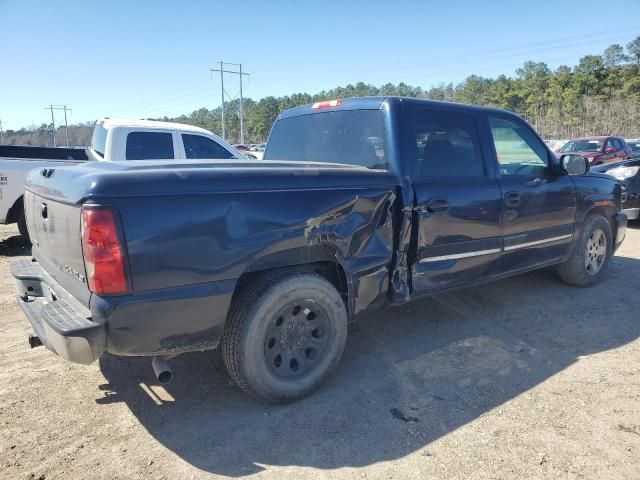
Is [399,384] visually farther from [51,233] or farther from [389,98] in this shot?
[51,233]

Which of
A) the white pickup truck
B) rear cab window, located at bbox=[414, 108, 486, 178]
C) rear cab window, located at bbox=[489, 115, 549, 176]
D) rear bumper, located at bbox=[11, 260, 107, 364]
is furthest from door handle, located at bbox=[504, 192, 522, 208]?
the white pickup truck

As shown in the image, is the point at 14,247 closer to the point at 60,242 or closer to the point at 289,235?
the point at 60,242

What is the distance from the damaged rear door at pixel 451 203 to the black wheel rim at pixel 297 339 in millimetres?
880

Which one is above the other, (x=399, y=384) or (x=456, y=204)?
(x=456, y=204)

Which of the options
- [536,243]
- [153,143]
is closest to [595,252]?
[536,243]

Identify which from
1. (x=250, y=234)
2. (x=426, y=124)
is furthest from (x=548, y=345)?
(x=250, y=234)

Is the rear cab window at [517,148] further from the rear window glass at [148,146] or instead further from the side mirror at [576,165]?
the rear window glass at [148,146]

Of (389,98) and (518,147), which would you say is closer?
(389,98)

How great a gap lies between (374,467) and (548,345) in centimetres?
220

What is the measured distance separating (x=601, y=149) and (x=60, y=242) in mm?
20473

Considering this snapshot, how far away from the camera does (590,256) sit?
17.7 ft

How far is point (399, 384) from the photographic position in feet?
10.8

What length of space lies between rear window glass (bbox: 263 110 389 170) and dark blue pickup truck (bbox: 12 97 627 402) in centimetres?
1

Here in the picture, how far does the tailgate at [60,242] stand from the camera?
246 centimetres
